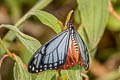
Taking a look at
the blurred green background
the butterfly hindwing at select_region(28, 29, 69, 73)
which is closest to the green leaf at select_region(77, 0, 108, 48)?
the butterfly hindwing at select_region(28, 29, 69, 73)

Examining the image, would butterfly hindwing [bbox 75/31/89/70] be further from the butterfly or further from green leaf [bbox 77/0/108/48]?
green leaf [bbox 77/0/108/48]

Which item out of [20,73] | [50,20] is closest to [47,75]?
[20,73]

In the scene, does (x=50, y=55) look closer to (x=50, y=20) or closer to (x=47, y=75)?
(x=47, y=75)

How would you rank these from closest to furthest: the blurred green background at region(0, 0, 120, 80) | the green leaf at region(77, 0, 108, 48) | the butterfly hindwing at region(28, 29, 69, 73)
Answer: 1. the butterfly hindwing at region(28, 29, 69, 73)
2. the green leaf at region(77, 0, 108, 48)
3. the blurred green background at region(0, 0, 120, 80)

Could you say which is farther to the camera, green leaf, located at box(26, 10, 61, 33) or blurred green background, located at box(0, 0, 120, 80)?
blurred green background, located at box(0, 0, 120, 80)

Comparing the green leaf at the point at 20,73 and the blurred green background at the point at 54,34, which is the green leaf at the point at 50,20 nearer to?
the green leaf at the point at 20,73

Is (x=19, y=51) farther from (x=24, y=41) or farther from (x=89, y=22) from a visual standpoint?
(x=24, y=41)
